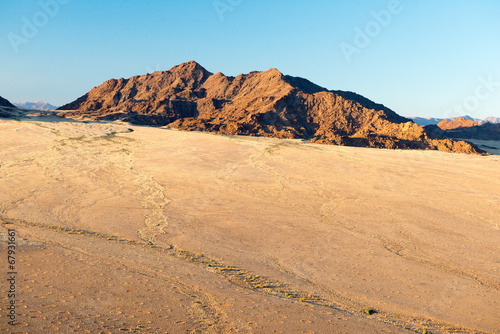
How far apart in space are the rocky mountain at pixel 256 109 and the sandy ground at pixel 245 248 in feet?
93.3

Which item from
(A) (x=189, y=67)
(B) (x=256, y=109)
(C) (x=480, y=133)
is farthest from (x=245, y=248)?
(A) (x=189, y=67)

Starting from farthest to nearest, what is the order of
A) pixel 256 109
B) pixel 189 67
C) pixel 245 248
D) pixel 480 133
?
pixel 189 67
pixel 480 133
pixel 256 109
pixel 245 248

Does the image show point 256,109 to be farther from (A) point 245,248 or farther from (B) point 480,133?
(B) point 480,133

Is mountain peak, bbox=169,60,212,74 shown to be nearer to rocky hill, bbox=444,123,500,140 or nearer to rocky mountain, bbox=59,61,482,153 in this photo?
rocky mountain, bbox=59,61,482,153

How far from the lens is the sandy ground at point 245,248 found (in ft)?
23.6

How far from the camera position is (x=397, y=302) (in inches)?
331

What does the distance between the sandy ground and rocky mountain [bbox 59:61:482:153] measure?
28428 millimetres

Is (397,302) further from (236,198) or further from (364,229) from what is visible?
(236,198)

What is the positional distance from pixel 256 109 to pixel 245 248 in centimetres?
5601

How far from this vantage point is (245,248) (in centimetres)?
1152

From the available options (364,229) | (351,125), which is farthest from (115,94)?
(364,229)

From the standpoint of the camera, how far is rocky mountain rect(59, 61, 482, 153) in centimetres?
5200

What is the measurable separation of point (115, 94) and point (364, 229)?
98.8 m

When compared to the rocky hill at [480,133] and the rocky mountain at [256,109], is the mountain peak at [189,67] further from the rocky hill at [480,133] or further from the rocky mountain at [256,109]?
the rocky hill at [480,133]
